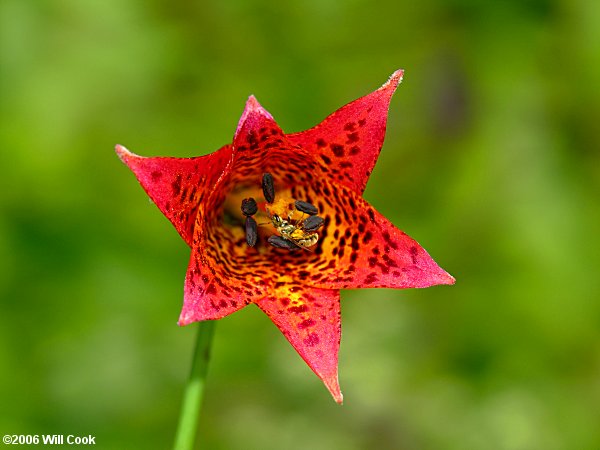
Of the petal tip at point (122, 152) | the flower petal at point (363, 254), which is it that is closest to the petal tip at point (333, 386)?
the flower petal at point (363, 254)

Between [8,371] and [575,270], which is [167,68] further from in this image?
[575,270]

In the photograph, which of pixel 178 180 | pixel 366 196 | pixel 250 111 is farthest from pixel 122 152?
pixel 366 196

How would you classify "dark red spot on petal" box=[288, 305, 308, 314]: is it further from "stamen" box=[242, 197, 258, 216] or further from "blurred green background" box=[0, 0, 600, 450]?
"blurred green background" box=[0, 0, 600, 450]

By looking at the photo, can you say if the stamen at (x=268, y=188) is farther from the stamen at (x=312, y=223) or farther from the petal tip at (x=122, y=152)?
the petal tip at (x=122, y=152)

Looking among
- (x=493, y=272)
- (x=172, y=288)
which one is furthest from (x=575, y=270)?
(x=172, y=288)

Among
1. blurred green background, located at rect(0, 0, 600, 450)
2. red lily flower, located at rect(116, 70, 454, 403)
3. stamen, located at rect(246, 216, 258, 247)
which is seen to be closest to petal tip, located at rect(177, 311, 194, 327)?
red lily flower, located at rect(116, 70, 454, 403)
